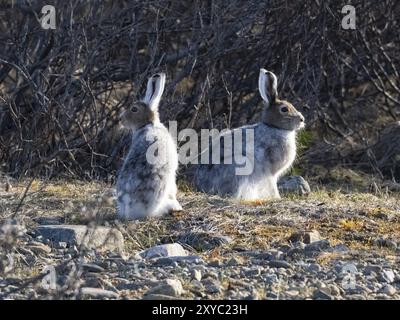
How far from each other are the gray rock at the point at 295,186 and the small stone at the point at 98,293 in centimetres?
385

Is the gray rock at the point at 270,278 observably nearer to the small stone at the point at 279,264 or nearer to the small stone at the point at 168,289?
the small stone at the point at 279,264

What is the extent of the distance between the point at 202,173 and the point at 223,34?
2211 millimetres

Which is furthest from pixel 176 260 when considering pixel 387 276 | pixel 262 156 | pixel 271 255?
pixel 262 156

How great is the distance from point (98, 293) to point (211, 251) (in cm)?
143

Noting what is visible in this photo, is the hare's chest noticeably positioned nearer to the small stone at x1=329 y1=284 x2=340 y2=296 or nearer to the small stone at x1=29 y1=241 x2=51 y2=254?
the small stone at x1=29 y1=241 x2=51 y2=254

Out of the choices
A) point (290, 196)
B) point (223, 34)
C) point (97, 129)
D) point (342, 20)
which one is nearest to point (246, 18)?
point (223, 34)

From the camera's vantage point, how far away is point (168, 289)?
5.81 metres

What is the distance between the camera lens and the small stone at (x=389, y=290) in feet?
19.9

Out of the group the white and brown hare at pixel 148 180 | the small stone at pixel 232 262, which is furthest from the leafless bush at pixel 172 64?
the small stone at pixel 232 262
